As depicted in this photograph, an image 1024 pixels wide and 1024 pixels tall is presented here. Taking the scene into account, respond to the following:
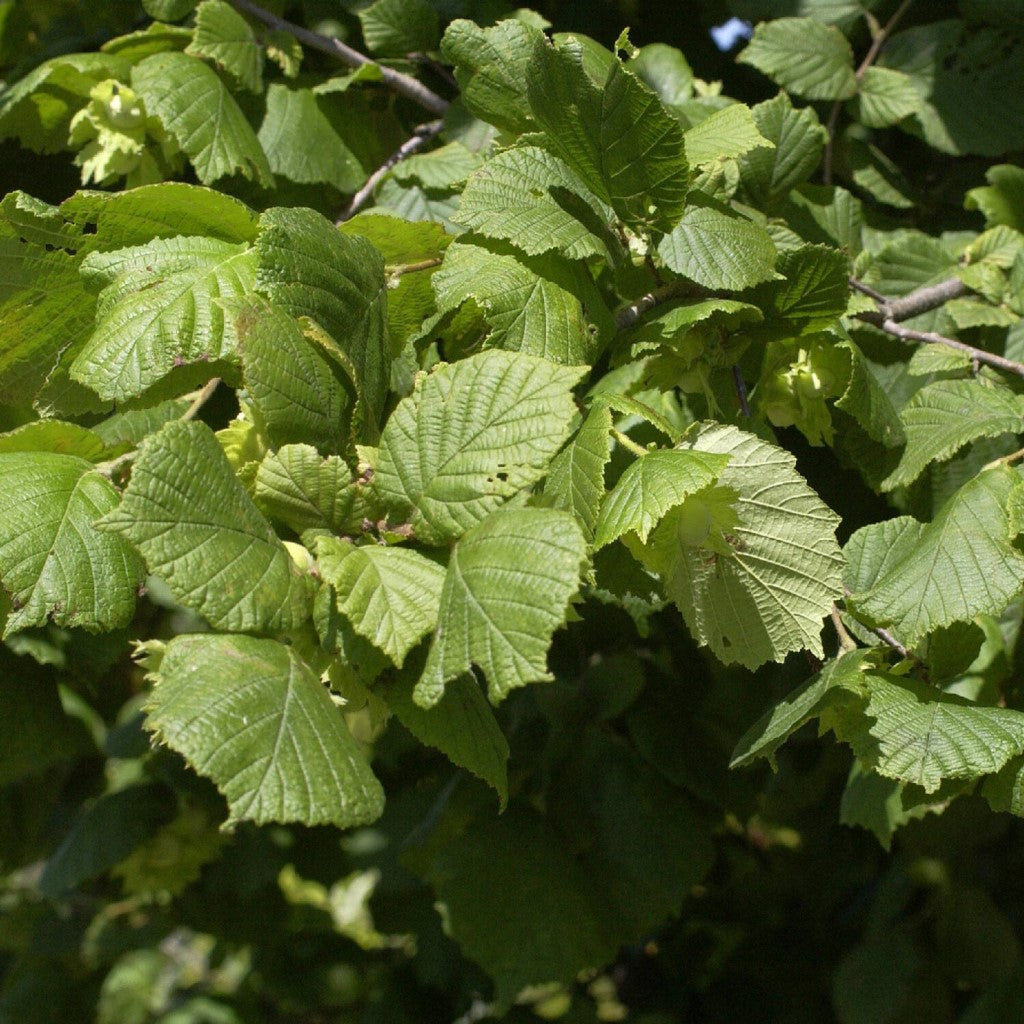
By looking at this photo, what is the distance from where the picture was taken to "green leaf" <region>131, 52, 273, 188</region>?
1.94 metres

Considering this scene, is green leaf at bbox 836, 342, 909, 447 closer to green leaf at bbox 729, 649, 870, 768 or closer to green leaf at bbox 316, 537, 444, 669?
green leaf at bbox 729, 649, 870, 768

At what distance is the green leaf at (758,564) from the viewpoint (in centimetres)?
126

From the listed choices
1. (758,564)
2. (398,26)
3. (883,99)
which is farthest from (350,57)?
(758,564)

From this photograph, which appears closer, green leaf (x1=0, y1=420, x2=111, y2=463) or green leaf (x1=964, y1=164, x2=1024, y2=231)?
green leaf (x1=0, y1=420, x2=111, y2=463)

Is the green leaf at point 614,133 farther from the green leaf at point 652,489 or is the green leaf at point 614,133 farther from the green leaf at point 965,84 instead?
the green leaf at point 965,84

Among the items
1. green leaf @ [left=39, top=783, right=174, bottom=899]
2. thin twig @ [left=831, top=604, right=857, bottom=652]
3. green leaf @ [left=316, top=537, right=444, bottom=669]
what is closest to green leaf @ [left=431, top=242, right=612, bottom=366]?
green leaf @ [left=316, top=537, right=444, bottom=669]

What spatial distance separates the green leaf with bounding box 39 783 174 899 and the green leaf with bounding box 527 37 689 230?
6.42ft

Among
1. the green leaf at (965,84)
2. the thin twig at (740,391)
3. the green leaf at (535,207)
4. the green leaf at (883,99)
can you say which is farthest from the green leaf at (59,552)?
the green leaf at (965,84)

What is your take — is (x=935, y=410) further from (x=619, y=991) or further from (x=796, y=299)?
(x=619, y=991)

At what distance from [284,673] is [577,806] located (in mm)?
1371

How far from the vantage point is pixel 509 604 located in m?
0.99

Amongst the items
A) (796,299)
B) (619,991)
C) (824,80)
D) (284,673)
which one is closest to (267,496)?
(284,673)

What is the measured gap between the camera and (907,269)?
2.13m

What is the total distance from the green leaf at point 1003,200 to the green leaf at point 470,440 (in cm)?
138
